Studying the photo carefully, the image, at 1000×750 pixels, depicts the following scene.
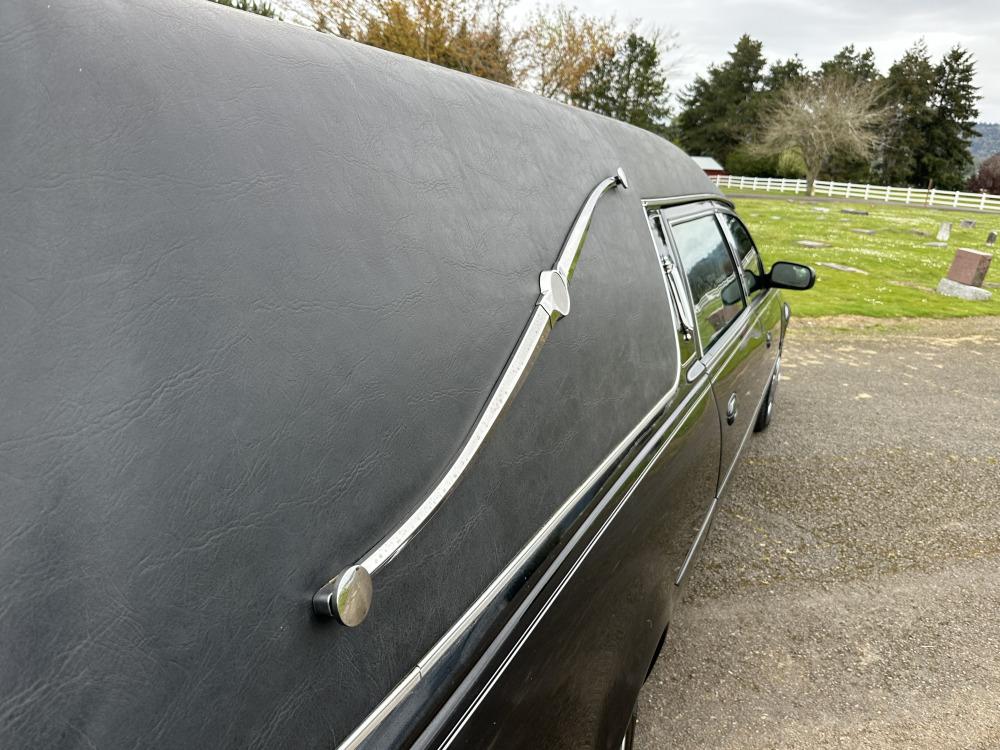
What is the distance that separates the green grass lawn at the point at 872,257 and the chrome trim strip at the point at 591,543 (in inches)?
308

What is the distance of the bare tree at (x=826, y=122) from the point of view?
43.5m

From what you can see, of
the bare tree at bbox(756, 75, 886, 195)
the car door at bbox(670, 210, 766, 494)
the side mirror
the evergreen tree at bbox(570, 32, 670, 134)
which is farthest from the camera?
the bare tree at bbox(756, 75, 886, 195)

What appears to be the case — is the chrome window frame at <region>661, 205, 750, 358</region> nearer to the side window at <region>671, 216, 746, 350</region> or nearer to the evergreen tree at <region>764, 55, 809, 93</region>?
the side window at <region>671, 216, 746, 350</region>

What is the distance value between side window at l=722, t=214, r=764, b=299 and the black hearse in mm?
2242

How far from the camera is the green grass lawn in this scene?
966cm

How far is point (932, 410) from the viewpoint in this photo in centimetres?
563

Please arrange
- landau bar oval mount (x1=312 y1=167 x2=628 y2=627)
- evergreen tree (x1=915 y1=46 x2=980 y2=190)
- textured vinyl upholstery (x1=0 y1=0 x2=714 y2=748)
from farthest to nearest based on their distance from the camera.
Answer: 1. evergreen tree (x1=915 y1=46 x2=980 y2=190)
2. landau bar oval mount (x1=312 y1=167 x2=628 y2=627)
3. textured vinyl upholstery (x1=0 y1=0 x2=714 y2=748)

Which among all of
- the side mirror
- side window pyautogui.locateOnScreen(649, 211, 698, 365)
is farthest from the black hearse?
the side mirror

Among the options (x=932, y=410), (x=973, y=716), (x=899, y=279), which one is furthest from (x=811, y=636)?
(x=899, y=279)

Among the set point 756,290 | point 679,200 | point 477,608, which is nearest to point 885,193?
point 756,290

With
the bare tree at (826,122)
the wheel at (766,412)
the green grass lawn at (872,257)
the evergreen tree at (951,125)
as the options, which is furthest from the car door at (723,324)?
the evergreen tree at (951,125)

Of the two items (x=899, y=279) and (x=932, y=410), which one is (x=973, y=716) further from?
(x=899, y=279)

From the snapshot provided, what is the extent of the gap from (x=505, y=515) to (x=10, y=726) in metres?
0.68

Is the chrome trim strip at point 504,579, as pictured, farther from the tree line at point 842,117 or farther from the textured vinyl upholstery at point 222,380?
the tree line at point 842,117
